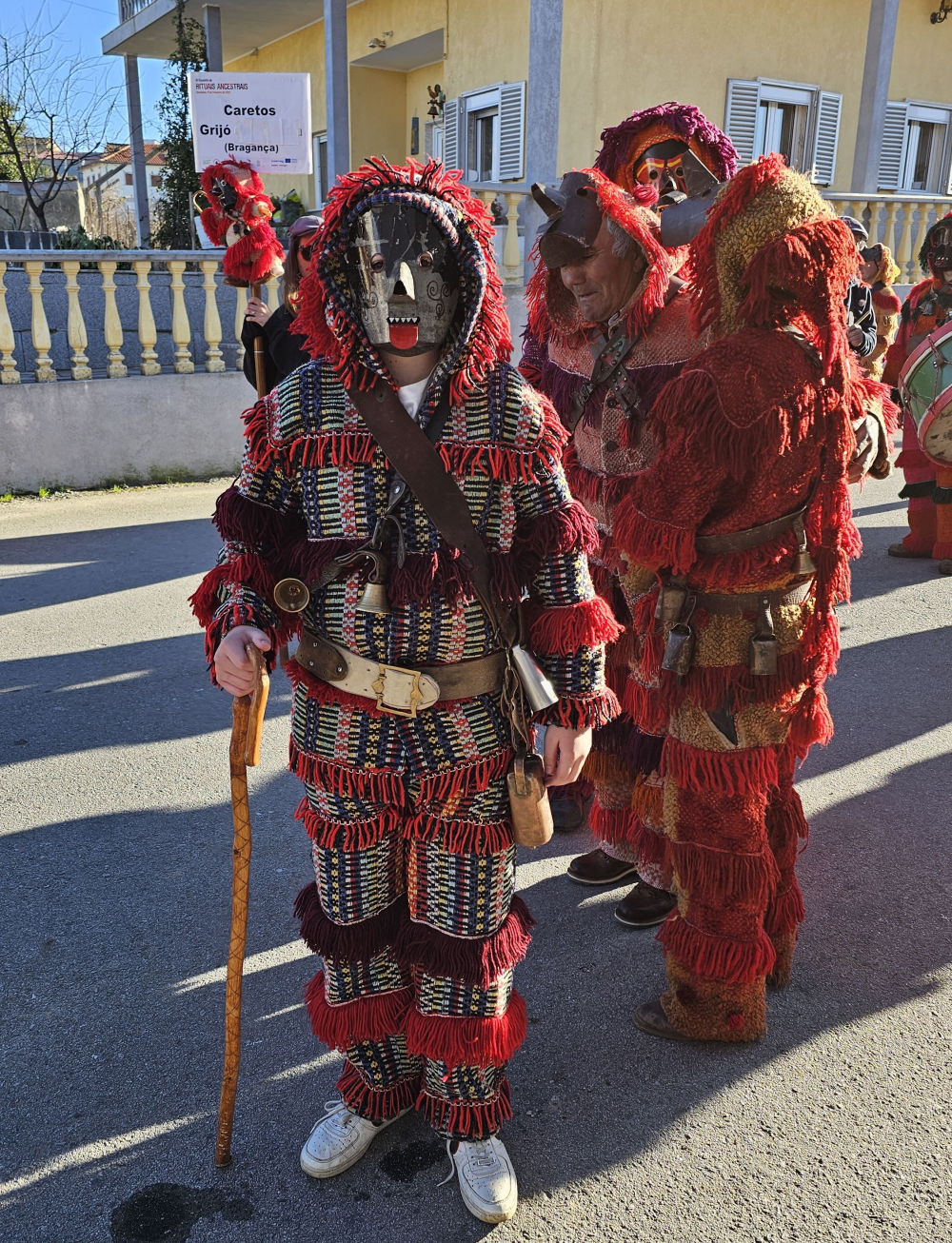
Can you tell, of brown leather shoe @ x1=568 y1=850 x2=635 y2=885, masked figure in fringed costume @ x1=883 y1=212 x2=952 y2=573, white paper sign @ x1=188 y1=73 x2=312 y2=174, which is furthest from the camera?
white paper sign @ x1=188 y1=73 x2=312 y2=174

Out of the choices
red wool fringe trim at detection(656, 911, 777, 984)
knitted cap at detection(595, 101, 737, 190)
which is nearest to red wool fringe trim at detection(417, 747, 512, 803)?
red wool fringe trim at detection(656, 911, 777, 984)

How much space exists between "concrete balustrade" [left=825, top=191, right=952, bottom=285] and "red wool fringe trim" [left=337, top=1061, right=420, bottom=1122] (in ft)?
39.4

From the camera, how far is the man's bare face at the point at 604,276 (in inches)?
111

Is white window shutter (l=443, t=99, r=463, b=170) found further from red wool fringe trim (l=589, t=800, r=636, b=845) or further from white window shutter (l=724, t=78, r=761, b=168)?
red wool fringe trim (l=589, t=800, r=636, b=845)

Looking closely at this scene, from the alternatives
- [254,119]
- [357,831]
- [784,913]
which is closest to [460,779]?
[357,831]

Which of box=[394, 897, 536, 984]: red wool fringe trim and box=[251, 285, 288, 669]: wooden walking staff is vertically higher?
box=[251, 285, 288, 669]: wooden walking staff

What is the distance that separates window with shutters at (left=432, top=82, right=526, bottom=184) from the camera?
12.0m

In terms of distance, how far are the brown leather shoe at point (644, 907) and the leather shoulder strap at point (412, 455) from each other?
1.72m

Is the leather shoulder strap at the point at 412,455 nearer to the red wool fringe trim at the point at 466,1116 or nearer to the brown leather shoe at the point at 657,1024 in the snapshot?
the red wool fringe trim at the point at 466,1116

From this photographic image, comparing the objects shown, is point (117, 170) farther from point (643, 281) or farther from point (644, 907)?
point (644, 907)

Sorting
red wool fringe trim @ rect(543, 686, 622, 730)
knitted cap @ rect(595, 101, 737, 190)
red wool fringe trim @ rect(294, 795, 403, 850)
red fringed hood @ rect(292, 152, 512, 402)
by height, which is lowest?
red wool fringe trim @ rect(294, 795, 403, 850)

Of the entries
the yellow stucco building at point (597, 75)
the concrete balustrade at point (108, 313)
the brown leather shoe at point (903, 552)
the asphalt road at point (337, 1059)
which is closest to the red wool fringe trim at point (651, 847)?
the asphalt road at point (337, 1059)

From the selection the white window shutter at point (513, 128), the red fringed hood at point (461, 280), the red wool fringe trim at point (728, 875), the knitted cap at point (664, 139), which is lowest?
the red wool fringe trim at point (728, 875)

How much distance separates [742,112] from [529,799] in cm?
1321
